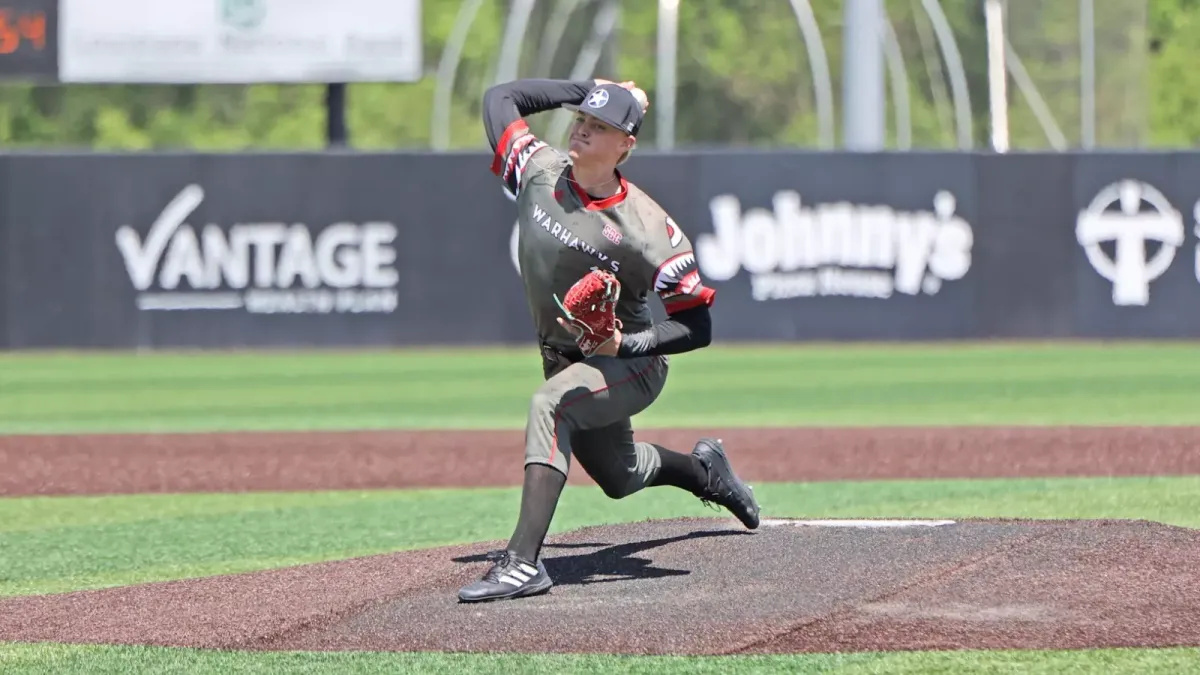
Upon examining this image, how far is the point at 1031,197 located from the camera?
1922cm

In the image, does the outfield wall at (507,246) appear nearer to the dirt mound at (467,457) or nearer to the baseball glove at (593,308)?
the dirt mound at (467,457)

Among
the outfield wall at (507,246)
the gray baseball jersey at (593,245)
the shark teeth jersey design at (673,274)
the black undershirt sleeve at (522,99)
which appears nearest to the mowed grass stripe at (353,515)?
the gray baseball jersey at (593,245)

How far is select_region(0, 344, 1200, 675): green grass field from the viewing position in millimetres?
4980

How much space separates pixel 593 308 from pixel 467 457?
5531 millimetres

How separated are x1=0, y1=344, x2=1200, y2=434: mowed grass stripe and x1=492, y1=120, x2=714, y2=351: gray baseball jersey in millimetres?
6866

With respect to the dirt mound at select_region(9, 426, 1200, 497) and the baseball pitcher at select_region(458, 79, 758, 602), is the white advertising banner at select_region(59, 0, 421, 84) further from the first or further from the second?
the baseball pitcher at select_region(458, 79, 758, 602)

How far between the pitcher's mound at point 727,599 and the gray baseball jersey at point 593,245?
0.93 meters

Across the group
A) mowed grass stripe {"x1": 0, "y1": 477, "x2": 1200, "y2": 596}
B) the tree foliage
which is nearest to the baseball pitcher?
mowed grass stripe {"x1": 0, "y1": 477, "x2": 1200, "y2": 596}

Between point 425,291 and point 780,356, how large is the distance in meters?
3.57

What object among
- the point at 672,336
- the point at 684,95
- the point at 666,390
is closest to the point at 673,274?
the point at 672,336

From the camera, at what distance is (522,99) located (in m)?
6.34

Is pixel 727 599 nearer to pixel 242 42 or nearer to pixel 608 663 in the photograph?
pixel 608 663

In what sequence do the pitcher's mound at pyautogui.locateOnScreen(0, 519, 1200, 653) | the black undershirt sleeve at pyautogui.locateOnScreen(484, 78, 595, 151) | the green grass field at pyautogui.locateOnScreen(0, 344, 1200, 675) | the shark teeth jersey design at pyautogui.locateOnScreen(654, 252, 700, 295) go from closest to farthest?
the green grass field at pyautogui.locateOnScreen(0, 344, 1200, 675) → the pitcher's mound at pyautogui.locateOnScreen(0, 519, 1200, 653) → the shark teeth jersey design at pyautogui.locateOnScreen(654, 252, 700, 295) → the black undershirt sleeve at pyautogui.locateOnScreen(484, 78, 595, 151)

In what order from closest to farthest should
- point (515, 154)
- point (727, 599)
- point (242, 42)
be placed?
point (727, 599) → point (515, 154) → point (242, 42)
